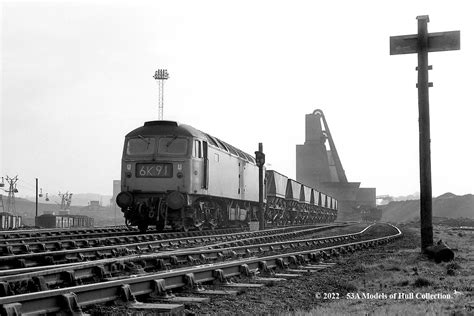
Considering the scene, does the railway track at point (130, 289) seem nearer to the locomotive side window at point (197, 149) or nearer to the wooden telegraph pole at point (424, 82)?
the wooden telegraph pole at point (424, 82)

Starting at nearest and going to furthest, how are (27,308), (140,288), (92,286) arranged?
(27,308) < (92,286) < (140,288)

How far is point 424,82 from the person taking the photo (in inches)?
536

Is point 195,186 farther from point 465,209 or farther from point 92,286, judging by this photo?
point 465,209

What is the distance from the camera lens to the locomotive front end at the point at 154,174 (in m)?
17.8

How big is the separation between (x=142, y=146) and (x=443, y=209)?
2937 inches

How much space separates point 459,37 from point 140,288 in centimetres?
1027

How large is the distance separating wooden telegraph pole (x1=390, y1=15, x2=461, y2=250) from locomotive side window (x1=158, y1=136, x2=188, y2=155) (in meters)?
7.36

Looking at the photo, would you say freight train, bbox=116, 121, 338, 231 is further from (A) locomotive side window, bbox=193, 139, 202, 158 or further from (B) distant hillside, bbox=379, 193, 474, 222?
(B) distant hillside, bbox=379, 193, 474, 222

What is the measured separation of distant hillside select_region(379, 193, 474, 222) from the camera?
260 feet

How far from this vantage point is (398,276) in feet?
28.4

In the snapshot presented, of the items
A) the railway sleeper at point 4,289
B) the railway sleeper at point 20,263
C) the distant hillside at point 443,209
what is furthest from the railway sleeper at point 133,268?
the distant hillside at point 443,209

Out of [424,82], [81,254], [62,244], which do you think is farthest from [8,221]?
[424,82]

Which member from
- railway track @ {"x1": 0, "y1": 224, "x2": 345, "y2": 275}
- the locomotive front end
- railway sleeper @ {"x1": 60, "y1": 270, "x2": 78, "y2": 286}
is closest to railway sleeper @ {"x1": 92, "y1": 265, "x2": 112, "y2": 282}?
railway sleeper @ {"x1": 60, "y1": 270, "x2": 78, "y2": 286}

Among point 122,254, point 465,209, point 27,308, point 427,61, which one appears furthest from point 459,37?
point 465,209
